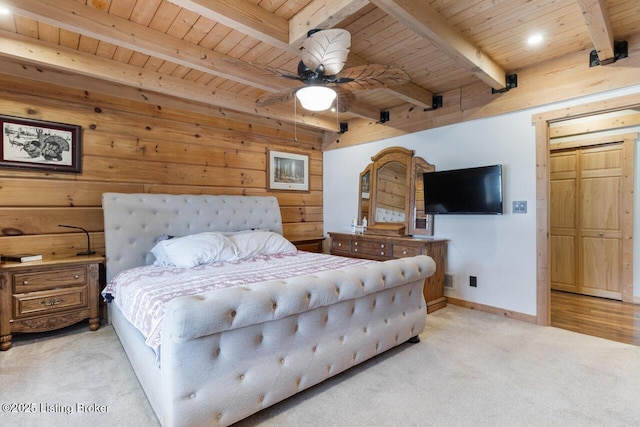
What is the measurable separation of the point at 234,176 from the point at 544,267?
151 inches

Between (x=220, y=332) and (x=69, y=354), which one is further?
(x=69, y=354)

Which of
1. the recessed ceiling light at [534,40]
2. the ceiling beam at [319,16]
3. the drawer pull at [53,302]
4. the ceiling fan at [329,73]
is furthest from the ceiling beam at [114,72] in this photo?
the recessed ceiling light at [534,40]

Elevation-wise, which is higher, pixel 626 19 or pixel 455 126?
pixel 626 19

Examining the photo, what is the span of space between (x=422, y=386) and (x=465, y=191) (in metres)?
2.30

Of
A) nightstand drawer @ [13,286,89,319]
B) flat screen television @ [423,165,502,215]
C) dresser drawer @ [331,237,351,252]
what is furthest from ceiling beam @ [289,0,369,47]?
nightstand drawer @ [13,286,89,319]

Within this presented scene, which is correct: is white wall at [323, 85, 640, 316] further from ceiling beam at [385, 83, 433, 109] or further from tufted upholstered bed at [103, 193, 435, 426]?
tufted upholstered bed at [103, 193, 435, 426]

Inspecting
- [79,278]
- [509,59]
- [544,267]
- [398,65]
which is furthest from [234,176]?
[544,267]

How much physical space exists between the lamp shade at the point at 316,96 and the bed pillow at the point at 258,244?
1772 mm

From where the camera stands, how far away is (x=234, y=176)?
4.41m

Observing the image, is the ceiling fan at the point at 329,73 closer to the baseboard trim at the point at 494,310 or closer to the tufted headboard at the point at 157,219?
the tufted headboard at the point at 157,219

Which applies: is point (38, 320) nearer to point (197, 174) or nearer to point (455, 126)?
point (197, 174)

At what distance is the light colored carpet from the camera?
71.7 inches

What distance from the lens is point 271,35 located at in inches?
90.7

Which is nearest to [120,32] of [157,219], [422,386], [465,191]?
[157,219]
